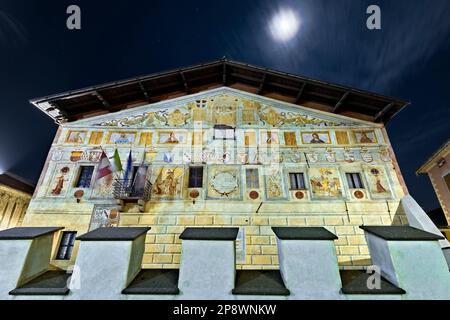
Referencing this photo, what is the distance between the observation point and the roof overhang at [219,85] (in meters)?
9.58

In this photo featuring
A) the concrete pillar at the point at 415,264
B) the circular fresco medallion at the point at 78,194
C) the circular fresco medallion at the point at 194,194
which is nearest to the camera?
the concrete pillar at the point at 415,264

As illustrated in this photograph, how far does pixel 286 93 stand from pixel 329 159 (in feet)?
13.5

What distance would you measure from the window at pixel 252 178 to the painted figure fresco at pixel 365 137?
504 cm

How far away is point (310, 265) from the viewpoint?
369cm

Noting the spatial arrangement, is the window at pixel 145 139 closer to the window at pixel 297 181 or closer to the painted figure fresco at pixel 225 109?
the painted figure fresco at pixel 225 109

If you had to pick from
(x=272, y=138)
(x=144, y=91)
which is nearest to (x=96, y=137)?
(x=144, y=91)

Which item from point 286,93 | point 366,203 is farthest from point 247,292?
point 286,93

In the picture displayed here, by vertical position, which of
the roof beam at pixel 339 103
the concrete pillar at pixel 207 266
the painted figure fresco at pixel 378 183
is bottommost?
the concrete pillar at pixel 207 266

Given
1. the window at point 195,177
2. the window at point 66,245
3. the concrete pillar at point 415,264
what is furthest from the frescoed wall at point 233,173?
the concrete pillar at point 415,264

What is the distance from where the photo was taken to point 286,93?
36.0ft

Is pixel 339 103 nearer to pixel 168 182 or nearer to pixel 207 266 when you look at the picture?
pixel 168 182

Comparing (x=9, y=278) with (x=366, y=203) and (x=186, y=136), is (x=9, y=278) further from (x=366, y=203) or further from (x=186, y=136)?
(x=366, y=203)

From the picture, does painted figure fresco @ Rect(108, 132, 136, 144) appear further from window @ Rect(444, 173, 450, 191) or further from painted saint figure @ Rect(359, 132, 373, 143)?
window @ Rect(444, 173, 450, 191)
